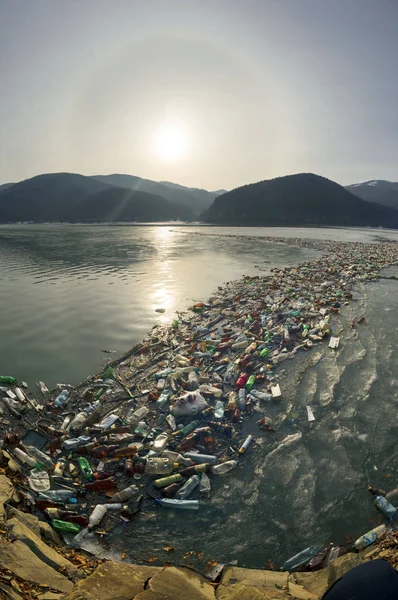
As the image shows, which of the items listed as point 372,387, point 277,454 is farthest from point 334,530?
point 372,387

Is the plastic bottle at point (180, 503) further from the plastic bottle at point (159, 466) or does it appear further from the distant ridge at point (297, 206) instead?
the distant ridge at point (297, 206)

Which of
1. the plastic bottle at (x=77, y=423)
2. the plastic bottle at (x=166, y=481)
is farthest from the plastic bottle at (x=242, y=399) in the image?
the plastic bottle at (x=77, y=423)

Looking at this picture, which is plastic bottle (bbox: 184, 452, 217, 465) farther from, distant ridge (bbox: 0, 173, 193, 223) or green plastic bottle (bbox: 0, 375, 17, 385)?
distant ridge (bbox: 0, 173, 193, 223)

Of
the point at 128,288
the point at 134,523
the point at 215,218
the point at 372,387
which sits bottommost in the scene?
the point at 134,523

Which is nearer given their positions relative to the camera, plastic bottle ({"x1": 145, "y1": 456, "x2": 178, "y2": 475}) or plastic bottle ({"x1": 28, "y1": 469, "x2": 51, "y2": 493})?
plastic bottle ({"x1": 28, "y1": 469, "x2": 51, "y2": 493})

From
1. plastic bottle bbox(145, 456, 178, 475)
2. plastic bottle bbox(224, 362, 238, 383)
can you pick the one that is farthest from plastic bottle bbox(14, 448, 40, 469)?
plastic bottle bbox(224, 362, 238, 383)

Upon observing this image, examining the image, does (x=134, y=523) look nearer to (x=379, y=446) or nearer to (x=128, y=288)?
(x=379, y=446)

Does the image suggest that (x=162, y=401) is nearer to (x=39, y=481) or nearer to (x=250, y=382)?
(x=250, y=382)
